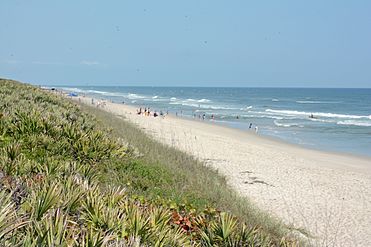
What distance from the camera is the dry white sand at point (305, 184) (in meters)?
10.7

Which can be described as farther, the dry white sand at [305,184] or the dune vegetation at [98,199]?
the dry white sand at [305,184]

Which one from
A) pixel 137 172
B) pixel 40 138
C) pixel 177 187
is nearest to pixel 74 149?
pixel 40 138

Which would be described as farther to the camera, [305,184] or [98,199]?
[305,184]

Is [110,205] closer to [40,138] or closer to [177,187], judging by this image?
[177,187]

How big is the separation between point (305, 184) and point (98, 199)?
12.8m

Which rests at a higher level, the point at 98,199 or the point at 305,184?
the point at 98,199

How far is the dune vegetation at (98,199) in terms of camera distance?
3.33 metres

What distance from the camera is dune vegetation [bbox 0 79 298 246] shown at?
10.9ft

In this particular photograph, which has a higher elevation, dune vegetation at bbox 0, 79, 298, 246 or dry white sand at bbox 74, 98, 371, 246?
dune vegetation at bbox 0, 79, 298, 246

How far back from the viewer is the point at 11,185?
4.40 m

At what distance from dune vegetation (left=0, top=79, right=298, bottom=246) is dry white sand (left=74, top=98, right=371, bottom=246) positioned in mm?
2395

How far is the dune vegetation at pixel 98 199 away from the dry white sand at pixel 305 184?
240 centimetres

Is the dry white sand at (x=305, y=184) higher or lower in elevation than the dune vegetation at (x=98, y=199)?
lower

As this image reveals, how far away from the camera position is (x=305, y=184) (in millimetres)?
15898
